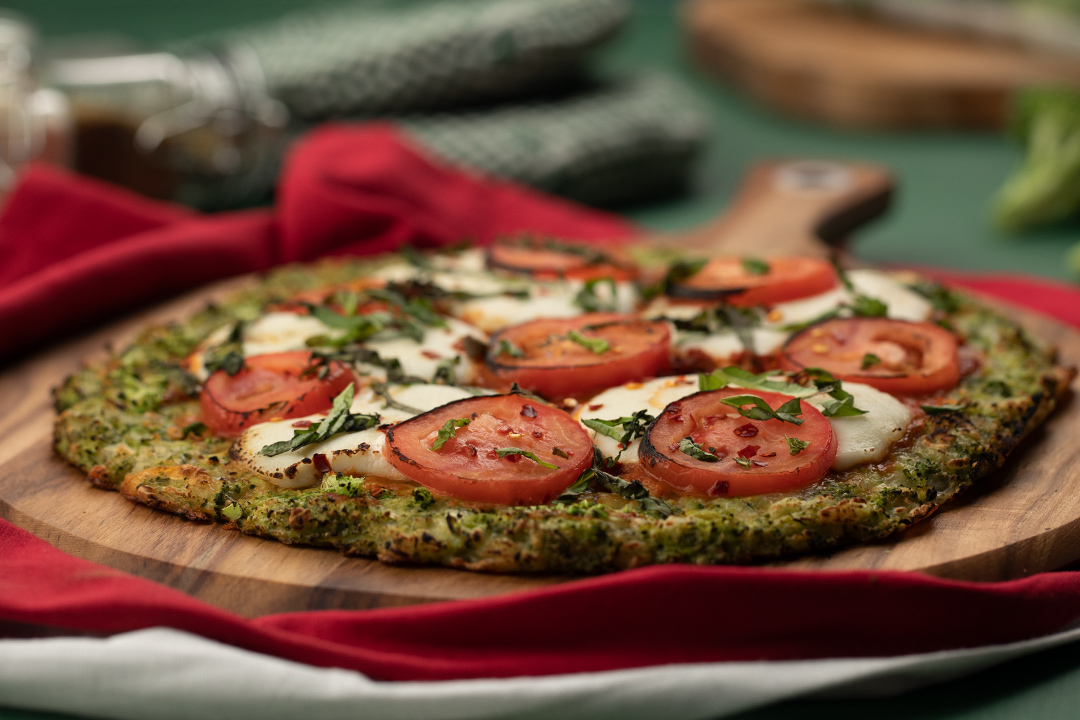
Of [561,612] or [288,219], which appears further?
[288,219]

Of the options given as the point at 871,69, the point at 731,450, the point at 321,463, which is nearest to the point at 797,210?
the point at 731,450

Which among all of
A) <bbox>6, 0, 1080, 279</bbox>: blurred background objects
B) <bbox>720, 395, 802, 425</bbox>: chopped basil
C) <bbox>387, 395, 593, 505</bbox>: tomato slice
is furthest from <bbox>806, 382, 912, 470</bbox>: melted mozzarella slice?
<bbox>6, 0, 1080, 279</bbox>: blurred background objects

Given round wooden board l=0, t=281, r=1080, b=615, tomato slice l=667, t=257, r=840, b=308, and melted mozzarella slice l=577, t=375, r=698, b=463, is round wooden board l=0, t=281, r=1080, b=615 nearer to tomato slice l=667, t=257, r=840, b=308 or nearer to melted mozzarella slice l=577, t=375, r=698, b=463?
melted mozzarella slice l=577, t=375, r=698, b=463

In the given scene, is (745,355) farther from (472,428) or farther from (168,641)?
(168,641)

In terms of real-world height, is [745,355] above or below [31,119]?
below

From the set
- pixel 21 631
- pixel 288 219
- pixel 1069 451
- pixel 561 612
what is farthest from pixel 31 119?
pixel 1069 451

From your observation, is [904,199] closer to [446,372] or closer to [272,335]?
[446,372]
